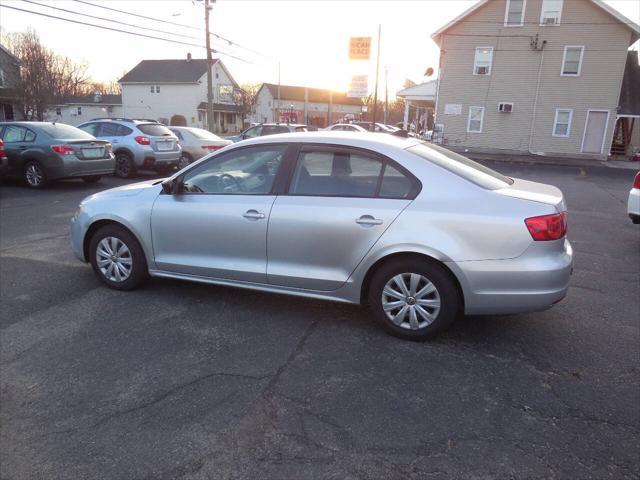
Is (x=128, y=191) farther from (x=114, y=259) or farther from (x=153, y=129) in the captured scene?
(x=153, y=129)

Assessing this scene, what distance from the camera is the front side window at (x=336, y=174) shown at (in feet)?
13.0

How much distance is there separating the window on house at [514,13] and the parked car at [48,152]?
23.9 meters

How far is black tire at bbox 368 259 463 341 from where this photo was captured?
370cm

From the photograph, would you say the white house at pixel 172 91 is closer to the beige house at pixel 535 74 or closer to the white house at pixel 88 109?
the white house at pixel 88 109

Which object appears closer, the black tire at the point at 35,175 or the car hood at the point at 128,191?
the car hood at the point at 128,191

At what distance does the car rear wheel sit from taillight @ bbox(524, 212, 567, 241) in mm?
10611

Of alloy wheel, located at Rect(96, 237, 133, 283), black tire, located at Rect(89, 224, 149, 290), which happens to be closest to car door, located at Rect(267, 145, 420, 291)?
black tire, located at Rect(89, 224, 149, 290)

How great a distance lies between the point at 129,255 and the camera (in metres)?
4.80

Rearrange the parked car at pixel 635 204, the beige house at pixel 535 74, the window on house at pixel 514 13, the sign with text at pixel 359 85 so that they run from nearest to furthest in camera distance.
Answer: the parked car at pixel 635 204
the sign with text at pixel 359 85
the beige house at pixel 535 74
the window on house at pixel 514 13

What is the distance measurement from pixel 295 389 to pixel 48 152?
9778 millimetres

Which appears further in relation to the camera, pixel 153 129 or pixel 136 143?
pixel 153 129

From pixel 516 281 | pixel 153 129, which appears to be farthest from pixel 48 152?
pixel 516 281

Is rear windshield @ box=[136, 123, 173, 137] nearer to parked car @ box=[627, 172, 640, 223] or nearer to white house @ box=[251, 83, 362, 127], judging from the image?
parked car @ box=[627, 172, 640, 223]

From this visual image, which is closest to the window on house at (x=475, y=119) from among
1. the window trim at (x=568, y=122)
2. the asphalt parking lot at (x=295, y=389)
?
the window trim at (x=568, y=122)
